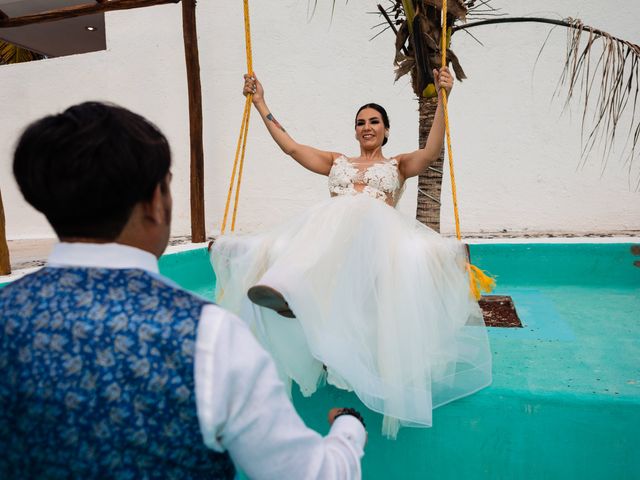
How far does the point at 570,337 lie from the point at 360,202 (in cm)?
133

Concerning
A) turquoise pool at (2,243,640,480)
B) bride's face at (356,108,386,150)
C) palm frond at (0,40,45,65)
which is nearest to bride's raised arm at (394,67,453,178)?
bride's face at (356,108,386,150)

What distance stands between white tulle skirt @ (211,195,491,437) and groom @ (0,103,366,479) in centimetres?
90

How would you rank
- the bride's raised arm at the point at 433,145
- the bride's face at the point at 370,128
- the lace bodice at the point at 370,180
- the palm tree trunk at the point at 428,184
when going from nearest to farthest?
the bride's raised arm at the point at 433,145 < the lace bodice at the point at 370,180 < the bride's face at the point at 370,128 < the palm tree trunk at the point at 428,184

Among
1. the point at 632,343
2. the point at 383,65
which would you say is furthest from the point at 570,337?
the point at 383,65

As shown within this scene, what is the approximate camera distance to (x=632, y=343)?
232 cm

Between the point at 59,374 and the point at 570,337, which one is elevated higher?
the point at 59,374

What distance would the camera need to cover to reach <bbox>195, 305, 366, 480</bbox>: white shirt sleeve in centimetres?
57

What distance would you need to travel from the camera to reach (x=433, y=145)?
259 centimetres

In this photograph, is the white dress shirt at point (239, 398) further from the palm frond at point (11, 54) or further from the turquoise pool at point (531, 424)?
the palm frond at point (11, 54)

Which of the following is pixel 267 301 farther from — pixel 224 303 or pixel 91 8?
pixel 91 8

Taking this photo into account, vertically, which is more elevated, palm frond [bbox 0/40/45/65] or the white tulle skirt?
palm frond [bbox 0/40/45/65]

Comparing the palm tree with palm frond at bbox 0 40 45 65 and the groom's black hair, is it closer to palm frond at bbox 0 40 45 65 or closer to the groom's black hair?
the groom's black hair

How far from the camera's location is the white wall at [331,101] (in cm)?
558

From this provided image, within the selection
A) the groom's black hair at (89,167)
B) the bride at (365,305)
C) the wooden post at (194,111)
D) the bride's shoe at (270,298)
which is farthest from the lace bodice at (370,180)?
the wooden post at (194,111)
